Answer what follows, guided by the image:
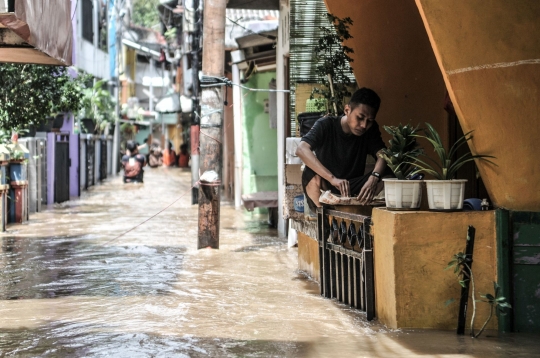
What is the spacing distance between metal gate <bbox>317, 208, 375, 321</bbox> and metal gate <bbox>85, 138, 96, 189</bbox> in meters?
20.8

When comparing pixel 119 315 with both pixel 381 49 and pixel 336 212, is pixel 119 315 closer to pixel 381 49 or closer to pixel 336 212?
pixel 336 212

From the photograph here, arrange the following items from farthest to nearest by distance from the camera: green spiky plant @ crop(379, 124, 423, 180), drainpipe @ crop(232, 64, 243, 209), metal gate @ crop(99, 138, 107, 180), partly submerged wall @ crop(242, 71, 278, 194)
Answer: metal gate @ crop(99, 138, 107, 180) < partly submerged wall @ crop(242, 71, 278, 194) < drainpipe @ crop(232, 64, 243, 209) < green spiky plant @ crop(379, 124, 423, 180)

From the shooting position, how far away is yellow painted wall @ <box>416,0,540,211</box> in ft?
19.9

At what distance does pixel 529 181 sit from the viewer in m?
6.19

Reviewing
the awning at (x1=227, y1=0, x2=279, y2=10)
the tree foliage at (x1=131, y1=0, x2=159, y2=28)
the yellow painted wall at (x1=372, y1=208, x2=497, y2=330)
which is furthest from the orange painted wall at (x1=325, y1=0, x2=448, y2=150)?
the tree foliage at (x1=131, y1=0, x2=159, y2=28)

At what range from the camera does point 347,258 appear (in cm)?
733

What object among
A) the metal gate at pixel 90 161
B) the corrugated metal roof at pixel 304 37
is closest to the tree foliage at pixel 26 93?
the corrugated metal roof at pixel 304 37

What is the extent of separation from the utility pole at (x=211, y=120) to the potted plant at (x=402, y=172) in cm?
482

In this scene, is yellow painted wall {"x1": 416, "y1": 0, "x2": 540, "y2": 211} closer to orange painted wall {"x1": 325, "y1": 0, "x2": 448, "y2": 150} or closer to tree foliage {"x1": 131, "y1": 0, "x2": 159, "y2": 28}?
orange painted wall {"x1": 325, "y1": 0, "x2": 448, "y2": 150}

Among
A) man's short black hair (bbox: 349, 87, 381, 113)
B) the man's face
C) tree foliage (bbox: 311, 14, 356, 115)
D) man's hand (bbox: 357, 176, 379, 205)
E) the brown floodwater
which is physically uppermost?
tree foliage (bbox: 311, 14, 356, 115)

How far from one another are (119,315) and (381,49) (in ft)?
13.3

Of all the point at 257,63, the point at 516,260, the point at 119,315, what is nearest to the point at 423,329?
the point at 516,260

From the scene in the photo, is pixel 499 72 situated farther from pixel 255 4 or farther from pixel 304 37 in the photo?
pixel 255 4

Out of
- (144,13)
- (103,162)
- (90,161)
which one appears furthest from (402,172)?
(144,13)
